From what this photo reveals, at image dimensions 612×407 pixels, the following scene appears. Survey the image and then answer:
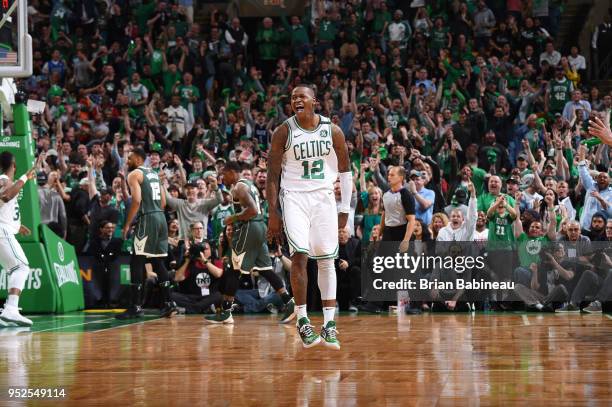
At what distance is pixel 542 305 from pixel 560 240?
1.01 m

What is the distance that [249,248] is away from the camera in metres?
12.9

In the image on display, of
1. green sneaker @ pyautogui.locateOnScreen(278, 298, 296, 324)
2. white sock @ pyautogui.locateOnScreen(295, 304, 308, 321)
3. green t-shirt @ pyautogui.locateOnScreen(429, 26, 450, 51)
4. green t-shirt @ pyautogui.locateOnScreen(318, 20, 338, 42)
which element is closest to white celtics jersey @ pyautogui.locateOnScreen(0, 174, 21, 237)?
green sneaker @ pyautogui.locateOnScreen(278, 298, 296, 324)

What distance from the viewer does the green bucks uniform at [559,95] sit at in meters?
19.8

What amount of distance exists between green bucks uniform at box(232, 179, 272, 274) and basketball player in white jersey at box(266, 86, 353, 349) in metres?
4.16

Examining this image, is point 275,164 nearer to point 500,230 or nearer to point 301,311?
point 301,311

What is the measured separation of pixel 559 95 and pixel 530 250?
222 inches

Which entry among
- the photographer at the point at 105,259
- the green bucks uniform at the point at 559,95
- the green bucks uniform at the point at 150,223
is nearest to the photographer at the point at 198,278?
the photographer at the point at 105,259

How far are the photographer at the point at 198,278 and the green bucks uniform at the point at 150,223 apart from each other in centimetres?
176

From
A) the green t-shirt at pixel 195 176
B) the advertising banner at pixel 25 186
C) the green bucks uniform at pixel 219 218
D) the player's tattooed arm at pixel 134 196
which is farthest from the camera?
the green t-shirt at pixel 195 176

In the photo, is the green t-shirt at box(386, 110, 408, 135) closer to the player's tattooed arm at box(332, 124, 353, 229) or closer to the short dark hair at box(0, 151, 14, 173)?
the short dark hair at box(0, 151, 14, 173)

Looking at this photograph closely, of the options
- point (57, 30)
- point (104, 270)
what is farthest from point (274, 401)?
point (57, 30)

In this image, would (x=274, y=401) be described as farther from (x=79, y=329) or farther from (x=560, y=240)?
(x=560, y=240)

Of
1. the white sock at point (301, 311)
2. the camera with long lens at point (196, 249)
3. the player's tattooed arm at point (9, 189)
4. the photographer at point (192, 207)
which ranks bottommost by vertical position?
the white sock at point (301, 311)

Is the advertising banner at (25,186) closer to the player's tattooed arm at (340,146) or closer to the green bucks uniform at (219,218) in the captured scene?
the green bucks uniform at (219,218)
